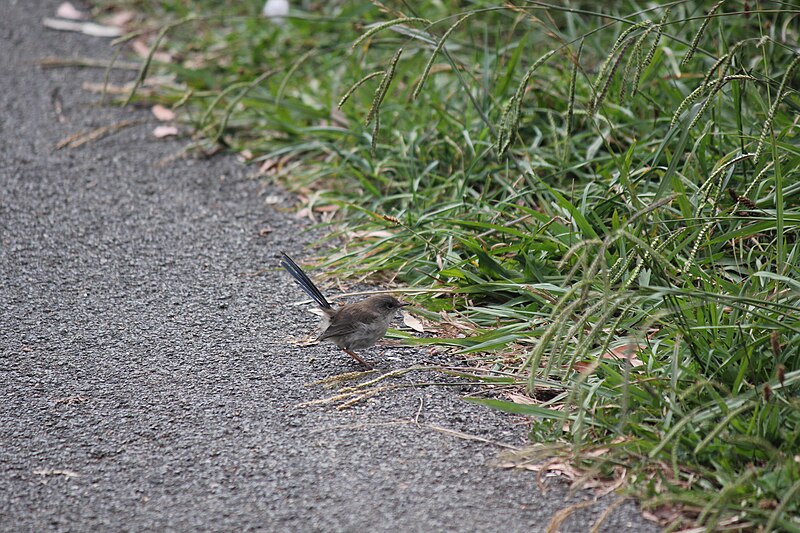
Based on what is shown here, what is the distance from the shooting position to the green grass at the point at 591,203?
3.10 metres

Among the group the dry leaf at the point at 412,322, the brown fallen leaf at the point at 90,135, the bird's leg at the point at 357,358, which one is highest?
the bird's leg at the point at 357,358

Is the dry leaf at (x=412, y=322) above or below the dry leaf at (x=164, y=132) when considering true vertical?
above

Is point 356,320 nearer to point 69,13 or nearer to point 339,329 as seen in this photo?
point 339,329

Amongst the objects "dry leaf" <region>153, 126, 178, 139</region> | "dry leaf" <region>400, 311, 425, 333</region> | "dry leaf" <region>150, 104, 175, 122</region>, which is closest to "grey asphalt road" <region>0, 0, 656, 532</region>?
"dry leaf" <region>400, 311, 425, 333</region>

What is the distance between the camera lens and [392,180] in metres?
5.64

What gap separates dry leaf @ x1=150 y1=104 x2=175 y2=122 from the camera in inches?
275

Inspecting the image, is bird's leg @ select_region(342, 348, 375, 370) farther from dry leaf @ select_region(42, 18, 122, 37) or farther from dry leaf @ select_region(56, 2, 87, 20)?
dry leaf @ select_region(56, 2, 87, 20)

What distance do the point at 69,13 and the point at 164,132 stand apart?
2.90m

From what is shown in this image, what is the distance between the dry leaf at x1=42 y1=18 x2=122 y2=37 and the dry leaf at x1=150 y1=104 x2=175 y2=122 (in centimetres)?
166

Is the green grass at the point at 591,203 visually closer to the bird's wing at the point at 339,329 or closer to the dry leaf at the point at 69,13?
the bird's wing at the point at 339,329

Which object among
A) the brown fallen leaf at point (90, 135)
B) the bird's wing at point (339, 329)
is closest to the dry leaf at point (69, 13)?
the brown fallen leaf at point (90, 135)

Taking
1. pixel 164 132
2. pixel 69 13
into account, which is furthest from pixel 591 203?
pixel 69 13

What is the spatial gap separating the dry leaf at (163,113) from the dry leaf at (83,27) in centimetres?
166

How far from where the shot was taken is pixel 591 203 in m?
4.70
